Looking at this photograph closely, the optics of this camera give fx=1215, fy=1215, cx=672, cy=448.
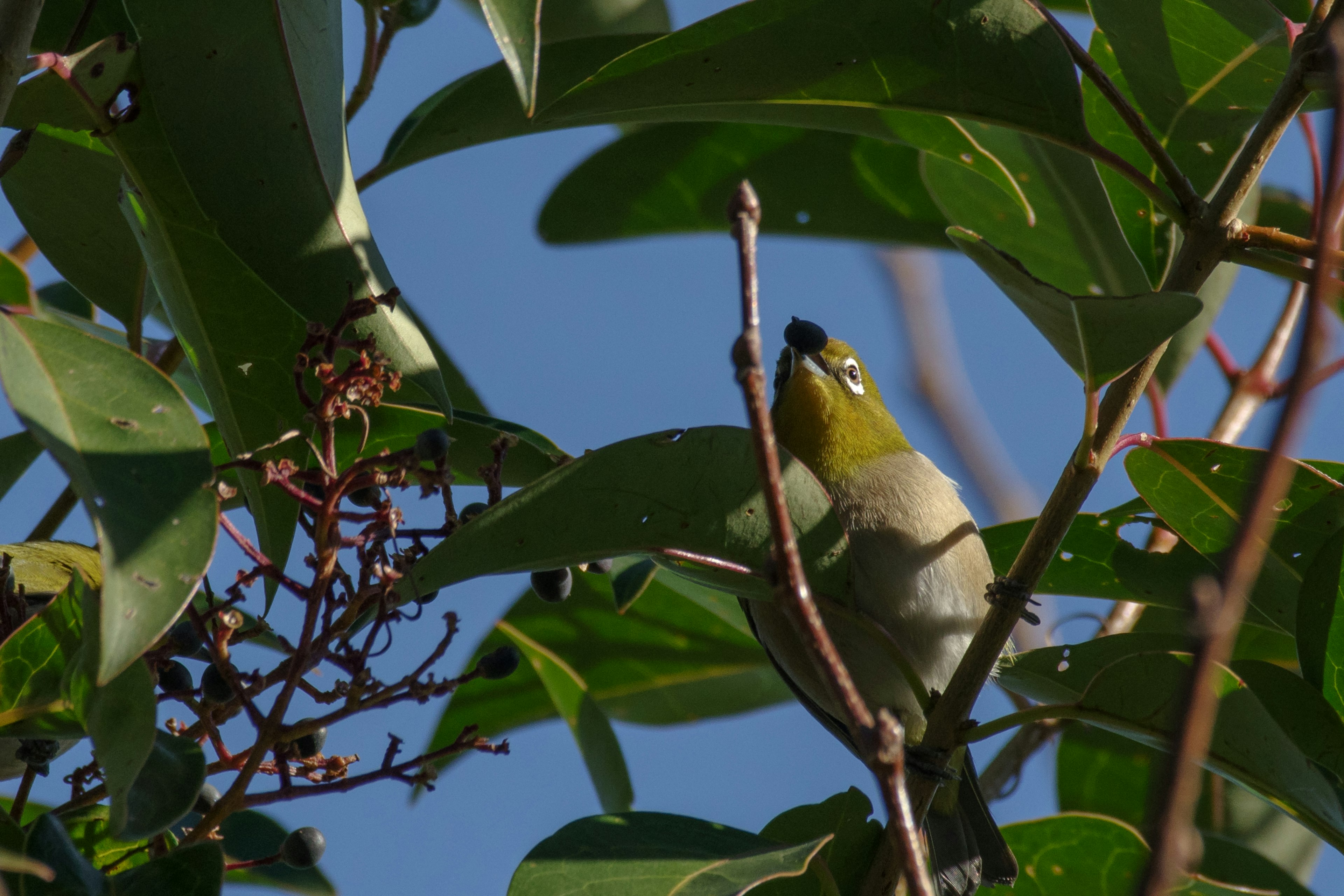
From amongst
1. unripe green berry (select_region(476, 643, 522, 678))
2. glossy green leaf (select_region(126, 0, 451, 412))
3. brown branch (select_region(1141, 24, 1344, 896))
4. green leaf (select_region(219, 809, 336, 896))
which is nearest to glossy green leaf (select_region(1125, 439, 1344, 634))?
unripe green berry (select_region(476, 643, 522, 678))

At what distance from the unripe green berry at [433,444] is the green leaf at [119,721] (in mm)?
477

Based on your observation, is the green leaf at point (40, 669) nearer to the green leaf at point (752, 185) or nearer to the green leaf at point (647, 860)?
the green leaf at point (647, 860)

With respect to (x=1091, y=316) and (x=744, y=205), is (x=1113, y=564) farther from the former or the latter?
(x=744, y=205)

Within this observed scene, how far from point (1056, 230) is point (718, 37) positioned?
1801mm

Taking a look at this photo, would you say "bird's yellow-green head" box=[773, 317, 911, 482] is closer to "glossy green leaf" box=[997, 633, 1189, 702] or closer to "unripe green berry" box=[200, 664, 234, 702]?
"glossy green leaf" box=[997, 633, 1189, 702]

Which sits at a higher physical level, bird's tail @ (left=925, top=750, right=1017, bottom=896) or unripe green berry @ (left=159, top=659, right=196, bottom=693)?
unripe green berry @ (left=159, top=659, right=196, bottom=693)

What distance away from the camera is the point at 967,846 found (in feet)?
9.58

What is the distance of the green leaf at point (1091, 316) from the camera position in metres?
1.63

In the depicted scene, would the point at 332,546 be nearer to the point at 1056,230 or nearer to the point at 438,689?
the point at 438,689

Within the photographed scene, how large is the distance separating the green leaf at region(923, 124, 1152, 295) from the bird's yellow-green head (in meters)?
0.52

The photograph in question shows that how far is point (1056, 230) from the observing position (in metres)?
3.40

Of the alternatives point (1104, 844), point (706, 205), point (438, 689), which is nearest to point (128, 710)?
point (438, 689)

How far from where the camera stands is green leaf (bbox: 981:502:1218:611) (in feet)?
8.59

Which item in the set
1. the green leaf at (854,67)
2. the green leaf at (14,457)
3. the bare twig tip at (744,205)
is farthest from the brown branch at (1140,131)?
the green leaf at (14,457)
